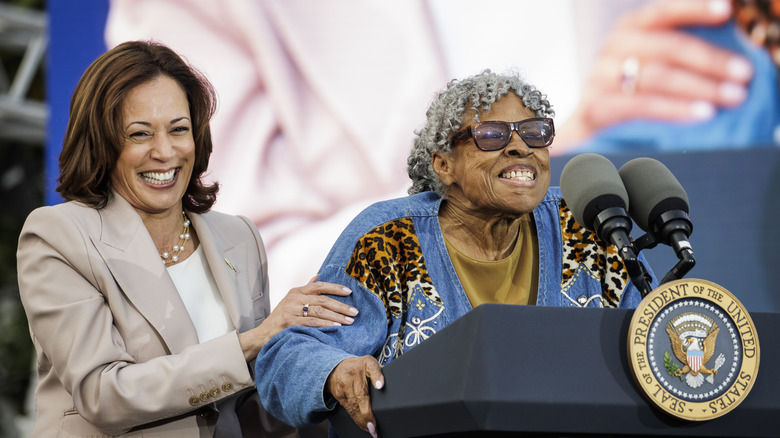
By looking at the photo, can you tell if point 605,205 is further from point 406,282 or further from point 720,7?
point 720,7

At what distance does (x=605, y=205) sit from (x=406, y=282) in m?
0.61

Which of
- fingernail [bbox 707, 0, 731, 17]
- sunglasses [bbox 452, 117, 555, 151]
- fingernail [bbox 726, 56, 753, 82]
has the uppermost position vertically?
fingernail [bbox 707, 0, 731, 17]

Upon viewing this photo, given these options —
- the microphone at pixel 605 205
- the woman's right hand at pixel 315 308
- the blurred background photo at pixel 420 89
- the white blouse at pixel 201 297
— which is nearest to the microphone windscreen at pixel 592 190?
the microphone at pixel 605 205

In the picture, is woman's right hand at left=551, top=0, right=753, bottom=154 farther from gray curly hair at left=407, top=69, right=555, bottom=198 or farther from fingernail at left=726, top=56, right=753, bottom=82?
gray curly hair at left=407, top=69, right=555, bottom=198

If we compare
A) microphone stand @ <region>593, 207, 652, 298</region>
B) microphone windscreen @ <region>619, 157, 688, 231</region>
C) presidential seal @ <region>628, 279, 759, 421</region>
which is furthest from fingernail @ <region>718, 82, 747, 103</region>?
presidential seal @ <region>628, 279, 759, 421</region>

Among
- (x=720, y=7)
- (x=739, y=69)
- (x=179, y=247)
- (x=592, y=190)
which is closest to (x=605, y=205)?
(x=592, y=190)

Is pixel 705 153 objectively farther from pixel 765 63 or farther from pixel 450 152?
pixel 450 152

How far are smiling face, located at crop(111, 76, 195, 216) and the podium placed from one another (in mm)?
1204

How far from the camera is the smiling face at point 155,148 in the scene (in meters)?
2.24

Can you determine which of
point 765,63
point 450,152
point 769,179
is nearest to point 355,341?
point 450,152

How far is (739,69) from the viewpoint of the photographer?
3.42 meters

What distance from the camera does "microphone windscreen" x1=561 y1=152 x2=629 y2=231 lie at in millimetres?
1393

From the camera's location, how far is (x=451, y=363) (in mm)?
1178

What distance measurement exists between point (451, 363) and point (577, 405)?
7.0 inches
